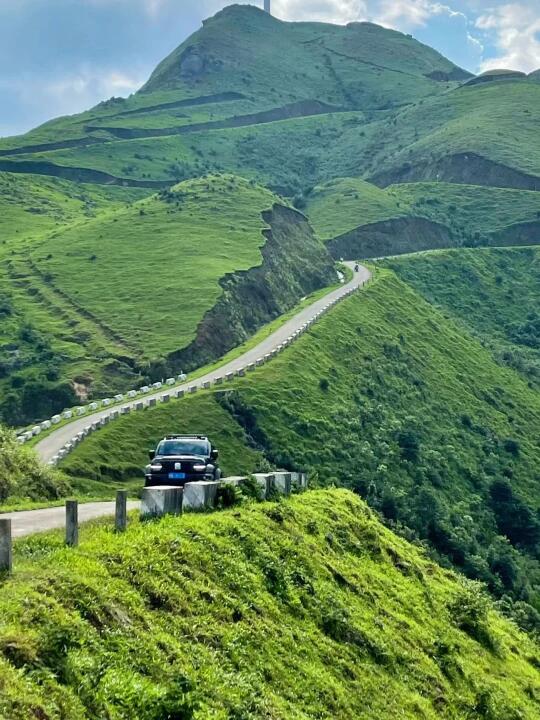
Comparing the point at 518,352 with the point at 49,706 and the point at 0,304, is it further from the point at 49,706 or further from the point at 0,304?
the point at 49,706

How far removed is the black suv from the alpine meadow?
105 mm

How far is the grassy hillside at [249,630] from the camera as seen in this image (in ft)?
43.0

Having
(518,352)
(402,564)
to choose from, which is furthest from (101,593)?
(518,352)

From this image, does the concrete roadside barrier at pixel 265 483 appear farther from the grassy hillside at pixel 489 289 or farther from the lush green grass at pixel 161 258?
the grassy hillside at pixel 489 289

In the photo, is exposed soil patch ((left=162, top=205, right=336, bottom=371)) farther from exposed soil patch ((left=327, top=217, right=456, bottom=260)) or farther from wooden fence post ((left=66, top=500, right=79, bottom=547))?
wooden fence post ((left=66, top=500, right=79, bottom=547))

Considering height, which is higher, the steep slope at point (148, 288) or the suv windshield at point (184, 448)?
the steep slope at point (148, 288)

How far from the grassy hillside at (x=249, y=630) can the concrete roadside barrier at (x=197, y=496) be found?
0.73m

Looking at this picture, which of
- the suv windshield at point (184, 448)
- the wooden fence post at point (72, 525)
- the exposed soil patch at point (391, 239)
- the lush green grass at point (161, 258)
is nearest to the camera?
the wooden fence post at point (72, 525)

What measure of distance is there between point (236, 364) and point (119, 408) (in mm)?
19678

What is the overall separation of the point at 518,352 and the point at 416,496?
59.6 meters

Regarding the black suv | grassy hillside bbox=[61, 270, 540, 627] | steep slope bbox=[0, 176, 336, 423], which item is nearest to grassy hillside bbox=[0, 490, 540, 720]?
the black suv

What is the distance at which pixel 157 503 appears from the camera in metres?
21.7

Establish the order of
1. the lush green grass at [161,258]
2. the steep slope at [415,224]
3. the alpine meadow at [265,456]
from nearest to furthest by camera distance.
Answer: the alpine meadow at [265,456] < the lush green grass at [161,258] < the steep slope at [415,224]

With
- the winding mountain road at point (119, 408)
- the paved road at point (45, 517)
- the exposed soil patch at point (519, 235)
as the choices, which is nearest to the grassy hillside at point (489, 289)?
the exposed soil patch at point (519, 235)
